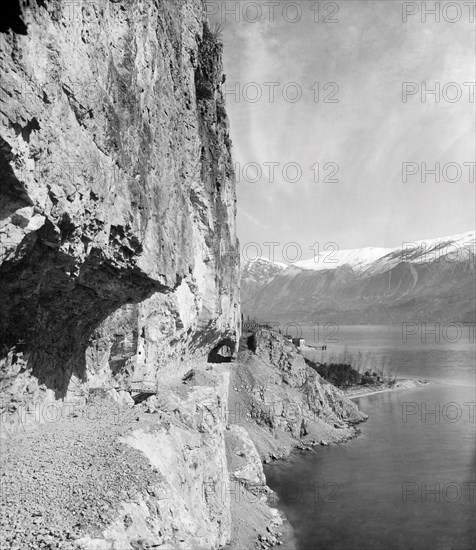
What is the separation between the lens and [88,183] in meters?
12.9

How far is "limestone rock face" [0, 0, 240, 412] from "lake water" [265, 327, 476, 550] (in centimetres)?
2200

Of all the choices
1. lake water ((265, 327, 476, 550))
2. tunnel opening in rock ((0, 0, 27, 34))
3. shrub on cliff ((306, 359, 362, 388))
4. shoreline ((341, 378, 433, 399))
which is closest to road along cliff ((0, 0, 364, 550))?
tunnel opening in rock ((0, 0, 27, 34))

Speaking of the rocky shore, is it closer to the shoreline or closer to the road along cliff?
the road along cliff

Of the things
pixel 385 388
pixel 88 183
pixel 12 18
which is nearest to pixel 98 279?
pixel 88 183

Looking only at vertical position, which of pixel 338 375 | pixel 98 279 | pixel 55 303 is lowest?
pixel 55 303

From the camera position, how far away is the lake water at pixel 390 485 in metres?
34.1

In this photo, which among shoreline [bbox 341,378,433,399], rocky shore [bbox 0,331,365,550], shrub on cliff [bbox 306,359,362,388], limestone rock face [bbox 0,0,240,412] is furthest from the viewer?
shrub on cliff [bbox 306,359,362,388]

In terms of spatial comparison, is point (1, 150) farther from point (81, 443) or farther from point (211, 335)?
point (211, 335)

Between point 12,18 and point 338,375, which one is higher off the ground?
point 12,18

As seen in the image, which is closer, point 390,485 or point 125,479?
point 125,479

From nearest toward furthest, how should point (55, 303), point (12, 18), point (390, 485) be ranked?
point (12, 18) → point (55, 303) → point (390, 485)

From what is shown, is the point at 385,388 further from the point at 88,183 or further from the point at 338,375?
the point at 88,183

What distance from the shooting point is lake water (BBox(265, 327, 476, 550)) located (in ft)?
112

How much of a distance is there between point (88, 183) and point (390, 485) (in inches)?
1775
